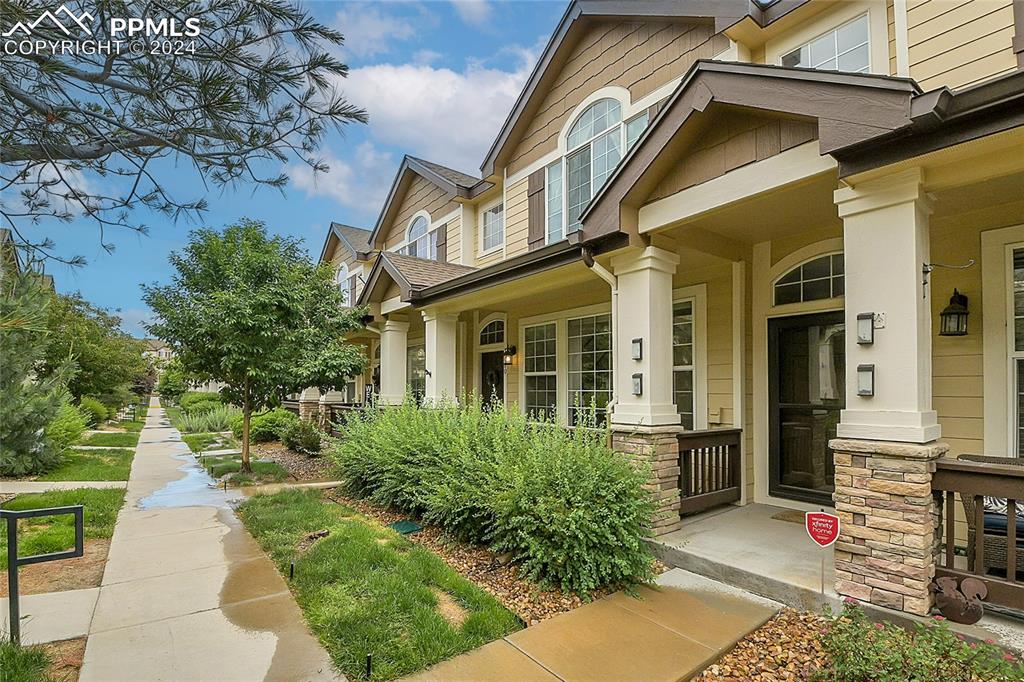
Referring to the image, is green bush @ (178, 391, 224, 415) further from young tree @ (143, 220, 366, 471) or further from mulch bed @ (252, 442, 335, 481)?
young tree @ (143, 220, 366, 471)

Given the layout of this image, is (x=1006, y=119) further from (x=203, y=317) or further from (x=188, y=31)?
(x=203, y=317)

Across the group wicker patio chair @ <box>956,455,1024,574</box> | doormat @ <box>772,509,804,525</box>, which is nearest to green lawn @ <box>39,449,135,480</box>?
doormat @ <box>772,509,804,525</box>

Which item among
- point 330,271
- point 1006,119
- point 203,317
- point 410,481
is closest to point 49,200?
point 410,481

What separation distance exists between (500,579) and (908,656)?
2750mm

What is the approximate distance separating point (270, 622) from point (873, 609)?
4.02 meters

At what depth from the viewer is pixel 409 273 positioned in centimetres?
966

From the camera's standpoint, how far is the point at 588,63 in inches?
340

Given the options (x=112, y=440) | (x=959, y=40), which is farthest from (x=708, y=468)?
(x=112, y=440)

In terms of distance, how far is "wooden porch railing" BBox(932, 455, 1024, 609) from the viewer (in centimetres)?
335

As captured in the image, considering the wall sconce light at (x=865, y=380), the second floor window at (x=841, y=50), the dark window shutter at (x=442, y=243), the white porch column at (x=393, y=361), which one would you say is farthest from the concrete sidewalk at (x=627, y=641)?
the dark window shutter at (x=442, y=243)

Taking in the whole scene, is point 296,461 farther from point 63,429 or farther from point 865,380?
point 865,380

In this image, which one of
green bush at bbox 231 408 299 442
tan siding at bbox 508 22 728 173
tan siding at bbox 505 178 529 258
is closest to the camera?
tan siding at bbox 508 22 728 173

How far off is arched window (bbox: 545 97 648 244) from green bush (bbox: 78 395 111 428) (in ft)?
51.9

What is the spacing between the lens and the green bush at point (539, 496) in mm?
4176
